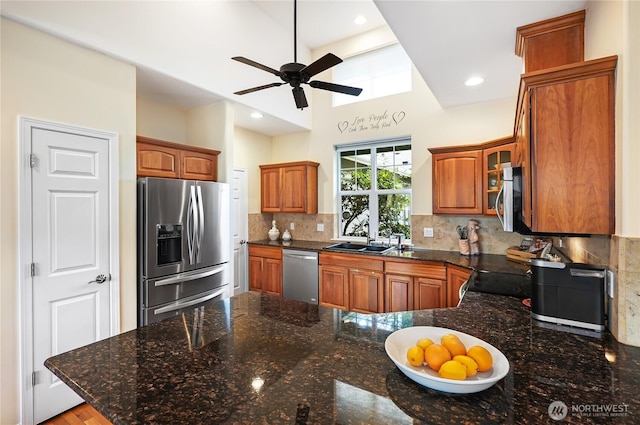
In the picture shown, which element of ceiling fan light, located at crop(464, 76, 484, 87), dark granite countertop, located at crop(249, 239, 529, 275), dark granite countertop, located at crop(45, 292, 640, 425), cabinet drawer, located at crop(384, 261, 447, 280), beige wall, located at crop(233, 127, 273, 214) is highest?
ceiling fan light, located at crop(464, 76, 484, 87)

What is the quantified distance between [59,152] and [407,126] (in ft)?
12.2

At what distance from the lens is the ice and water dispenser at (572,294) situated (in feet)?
4.43

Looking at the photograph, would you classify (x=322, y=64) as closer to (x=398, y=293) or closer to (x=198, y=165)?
(x=198, y=165)

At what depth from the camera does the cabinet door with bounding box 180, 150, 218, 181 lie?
321 cm

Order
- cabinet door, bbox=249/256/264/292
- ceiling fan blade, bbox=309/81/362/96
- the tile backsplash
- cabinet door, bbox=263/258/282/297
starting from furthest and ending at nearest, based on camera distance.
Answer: cabinet door, bbox=249/256/264/292, cabinet door, bbox=263/258/282/297, the tile backsplash, ceiling fan blade, bbox=309/81/362/96

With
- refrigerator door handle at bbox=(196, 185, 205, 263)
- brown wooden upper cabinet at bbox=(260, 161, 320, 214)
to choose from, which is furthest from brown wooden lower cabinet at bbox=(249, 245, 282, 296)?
refrigerator door handle at bbox=(196, 185, 205, 263)

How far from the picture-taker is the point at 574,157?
1376mm

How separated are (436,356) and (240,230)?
405 centimetres

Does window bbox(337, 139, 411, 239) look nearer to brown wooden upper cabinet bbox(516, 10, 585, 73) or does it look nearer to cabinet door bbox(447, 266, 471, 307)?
cabinet door bbox(447, 266, 471, 307)

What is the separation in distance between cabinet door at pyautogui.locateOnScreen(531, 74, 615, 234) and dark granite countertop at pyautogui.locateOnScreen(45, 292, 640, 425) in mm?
518

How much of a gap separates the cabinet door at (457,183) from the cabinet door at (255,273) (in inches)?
103

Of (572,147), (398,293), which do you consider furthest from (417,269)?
(572,147)

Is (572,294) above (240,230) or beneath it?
beneath

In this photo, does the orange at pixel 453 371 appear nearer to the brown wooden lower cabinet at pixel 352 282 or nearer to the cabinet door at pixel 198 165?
the brown wooden lower cabinet at pixel 352 282
